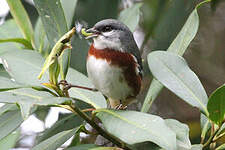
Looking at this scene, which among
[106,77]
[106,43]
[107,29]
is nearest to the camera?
[106,77]

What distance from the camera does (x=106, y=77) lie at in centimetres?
282

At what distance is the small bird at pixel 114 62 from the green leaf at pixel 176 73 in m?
0.57

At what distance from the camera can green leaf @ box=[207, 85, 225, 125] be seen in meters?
2.02

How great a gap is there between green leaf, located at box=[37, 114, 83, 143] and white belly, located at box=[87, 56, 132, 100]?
279 mm

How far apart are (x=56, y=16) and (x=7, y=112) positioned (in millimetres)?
606

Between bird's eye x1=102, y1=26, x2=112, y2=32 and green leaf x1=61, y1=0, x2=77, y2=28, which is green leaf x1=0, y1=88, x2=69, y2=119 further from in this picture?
bird's eye x1=102, y1=26, x2=112, y2=32

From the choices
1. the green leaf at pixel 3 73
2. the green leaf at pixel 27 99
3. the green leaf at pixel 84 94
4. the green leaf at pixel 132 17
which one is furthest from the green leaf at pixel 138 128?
the green leaf at pixel 132 17

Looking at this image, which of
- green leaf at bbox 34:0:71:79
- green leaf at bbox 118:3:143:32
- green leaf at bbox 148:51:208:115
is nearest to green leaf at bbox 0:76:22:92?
green leaf at bbox 34:0:71:79

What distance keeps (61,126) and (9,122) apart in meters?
0.63

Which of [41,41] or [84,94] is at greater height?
[41,41]

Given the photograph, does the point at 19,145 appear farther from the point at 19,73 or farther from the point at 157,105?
the point at 19,73

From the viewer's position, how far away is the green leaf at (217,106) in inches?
79.5

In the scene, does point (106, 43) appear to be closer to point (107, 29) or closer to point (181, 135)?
point (107, 29)

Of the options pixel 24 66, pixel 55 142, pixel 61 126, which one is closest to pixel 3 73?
pixel 24 66
